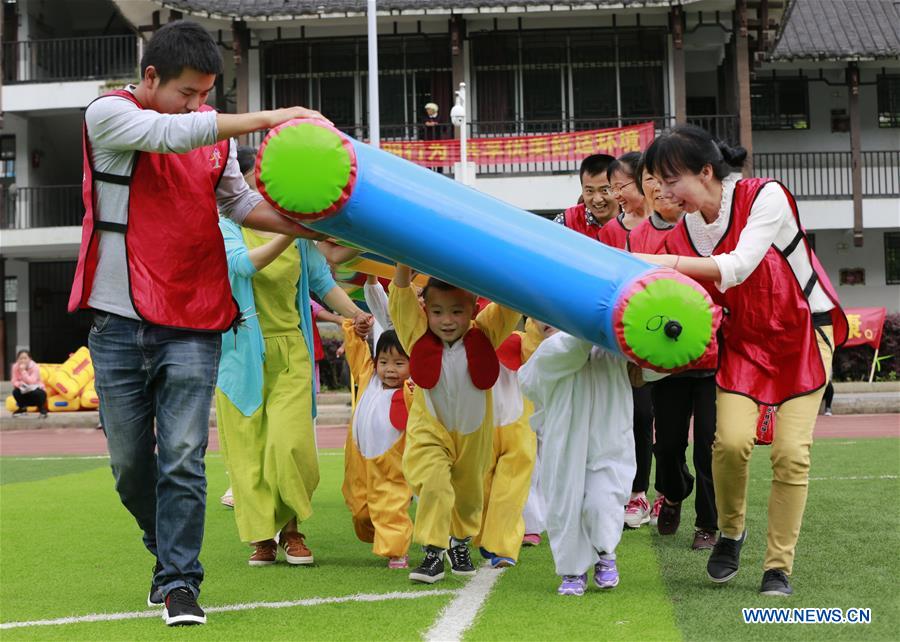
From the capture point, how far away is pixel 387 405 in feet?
21.8

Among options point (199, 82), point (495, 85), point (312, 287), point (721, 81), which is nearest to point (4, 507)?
point (312, 287)

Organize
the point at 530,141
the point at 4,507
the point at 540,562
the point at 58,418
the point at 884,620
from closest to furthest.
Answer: the point at 884,620
the point at 540,562
the point at 4,507
the point at 58,418
the point at 530,141

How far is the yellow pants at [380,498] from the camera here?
6.09 metres

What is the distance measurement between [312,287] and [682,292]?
2.86 meters

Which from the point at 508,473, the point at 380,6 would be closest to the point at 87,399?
the point at 380,6

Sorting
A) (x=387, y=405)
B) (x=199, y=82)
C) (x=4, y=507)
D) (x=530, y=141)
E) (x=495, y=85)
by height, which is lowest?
(x=4, y=507)

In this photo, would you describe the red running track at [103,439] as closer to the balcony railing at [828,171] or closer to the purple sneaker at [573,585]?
the purple sneaker at [573,585]

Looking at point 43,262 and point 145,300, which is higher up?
point 43,262

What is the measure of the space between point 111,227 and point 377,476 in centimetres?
232

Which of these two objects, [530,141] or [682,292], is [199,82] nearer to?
[682,292]

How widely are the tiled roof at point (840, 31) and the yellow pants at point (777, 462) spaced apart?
2216 centimetres

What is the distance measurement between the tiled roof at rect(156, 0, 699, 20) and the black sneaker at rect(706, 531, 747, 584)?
20478mm

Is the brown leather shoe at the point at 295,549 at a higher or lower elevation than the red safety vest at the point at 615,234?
lower

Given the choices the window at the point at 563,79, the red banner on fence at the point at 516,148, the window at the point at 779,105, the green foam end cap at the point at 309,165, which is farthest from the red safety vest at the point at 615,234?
the window at the point at 779,105
